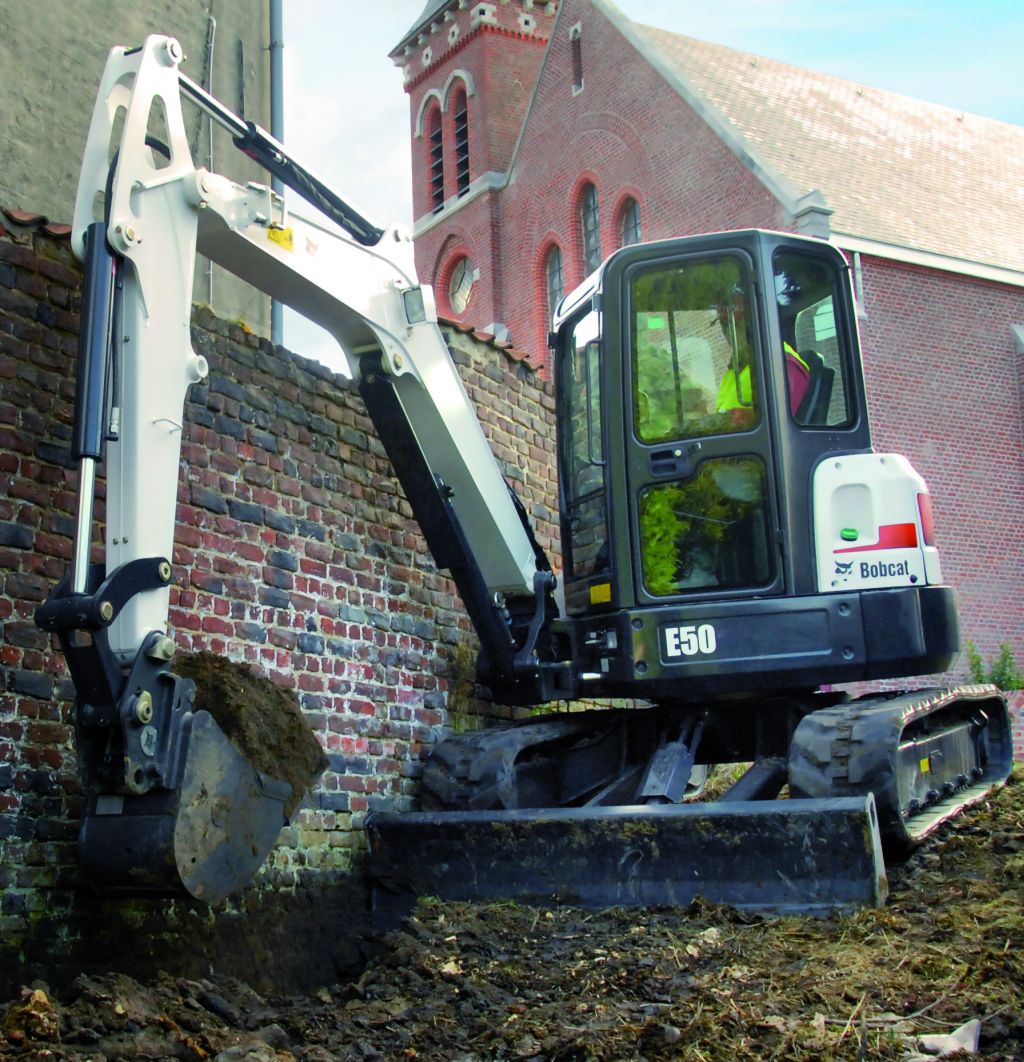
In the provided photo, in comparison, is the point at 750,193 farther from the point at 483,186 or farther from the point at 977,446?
the point at 483,186

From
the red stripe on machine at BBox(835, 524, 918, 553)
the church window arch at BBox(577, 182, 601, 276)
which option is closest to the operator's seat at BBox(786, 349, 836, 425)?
the red stripe on machine at BBox(835, 524, 918, 553)

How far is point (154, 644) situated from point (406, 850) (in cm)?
216

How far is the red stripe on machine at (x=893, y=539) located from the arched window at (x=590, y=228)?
19349 mm

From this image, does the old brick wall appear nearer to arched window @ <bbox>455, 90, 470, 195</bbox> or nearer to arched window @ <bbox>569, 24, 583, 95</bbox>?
arched window @ <bbox>569, 24, 583, 95</bbox>

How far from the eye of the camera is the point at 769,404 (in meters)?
6.67

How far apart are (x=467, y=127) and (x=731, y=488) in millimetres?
26287

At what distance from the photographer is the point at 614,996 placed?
469cm

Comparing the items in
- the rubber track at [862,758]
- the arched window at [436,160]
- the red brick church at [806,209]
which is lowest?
the rubber track at [862,758]

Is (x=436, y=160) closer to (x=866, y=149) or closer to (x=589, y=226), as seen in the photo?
(x=589, y=226)

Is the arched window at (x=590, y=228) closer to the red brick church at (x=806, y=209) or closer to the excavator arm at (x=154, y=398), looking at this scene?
the red brick church at (x=806, y=209)

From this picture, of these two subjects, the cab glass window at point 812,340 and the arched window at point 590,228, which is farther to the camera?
the arched window at point 590,228

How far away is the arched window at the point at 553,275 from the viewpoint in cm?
2689

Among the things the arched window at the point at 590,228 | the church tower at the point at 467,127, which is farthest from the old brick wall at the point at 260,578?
the church tower at the point at 467,127

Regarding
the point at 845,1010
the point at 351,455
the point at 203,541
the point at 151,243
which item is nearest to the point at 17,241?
the point at 151,243
